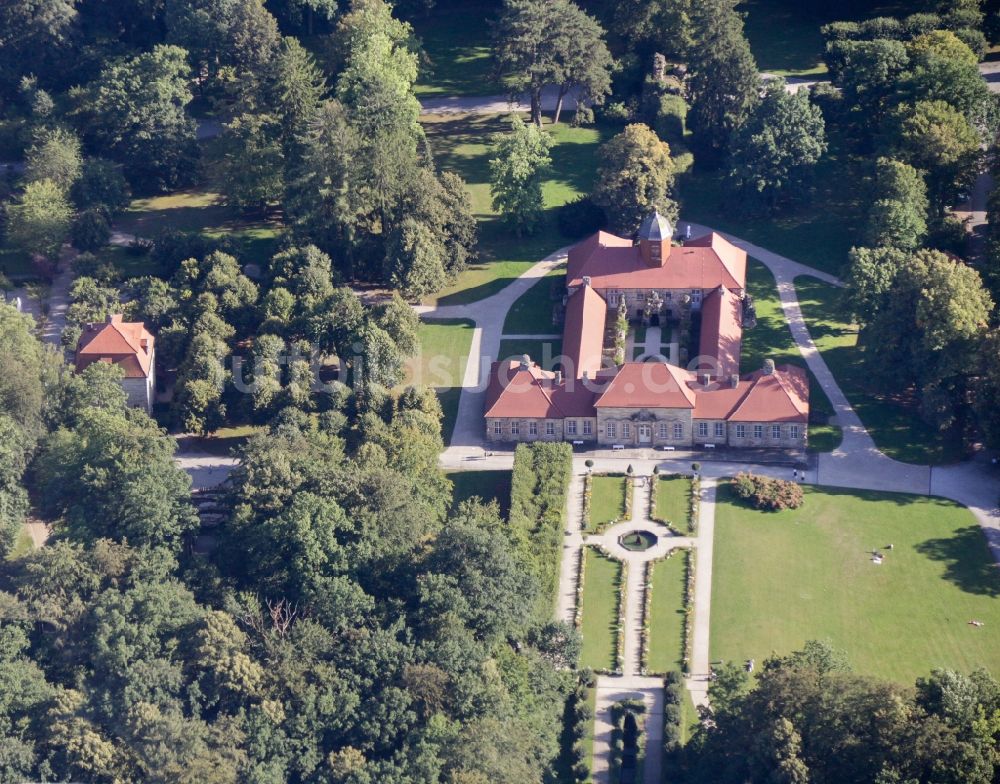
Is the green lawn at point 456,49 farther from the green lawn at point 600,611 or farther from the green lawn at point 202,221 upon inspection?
the green lawn at point 600,611

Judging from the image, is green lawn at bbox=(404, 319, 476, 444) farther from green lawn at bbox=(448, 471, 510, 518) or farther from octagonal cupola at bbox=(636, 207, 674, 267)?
octagonal cupola at bbox=(636, 207, 674, 267)

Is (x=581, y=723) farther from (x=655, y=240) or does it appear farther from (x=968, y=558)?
(x=655, y=240)

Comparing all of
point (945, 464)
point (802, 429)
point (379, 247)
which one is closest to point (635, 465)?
point (802, 429)

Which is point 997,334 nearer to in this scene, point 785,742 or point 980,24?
point 785,742

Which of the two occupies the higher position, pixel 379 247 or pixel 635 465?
pixel 379 247

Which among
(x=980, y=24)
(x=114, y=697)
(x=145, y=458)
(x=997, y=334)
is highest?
(x=980, y=24)

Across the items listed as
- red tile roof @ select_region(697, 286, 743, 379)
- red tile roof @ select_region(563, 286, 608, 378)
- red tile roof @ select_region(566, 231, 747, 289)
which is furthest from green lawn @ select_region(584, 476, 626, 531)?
red tile roof @ select_region(566, 231, 747, 289)

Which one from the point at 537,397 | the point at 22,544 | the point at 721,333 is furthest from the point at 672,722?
the point at 22,544
